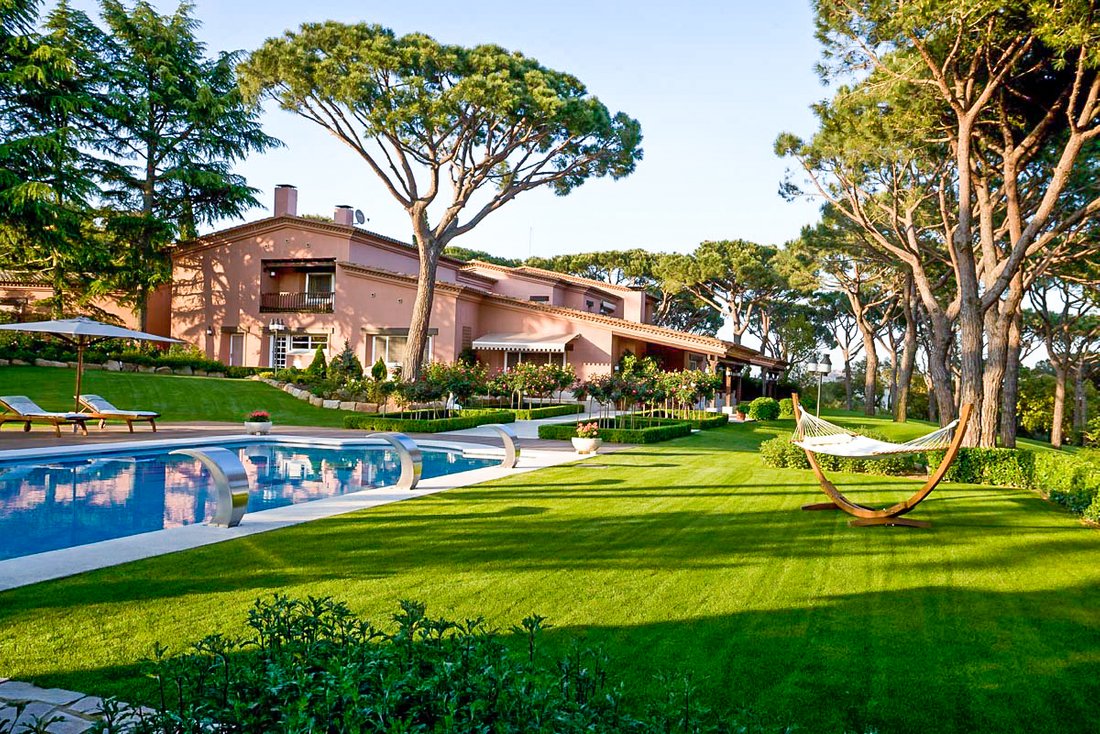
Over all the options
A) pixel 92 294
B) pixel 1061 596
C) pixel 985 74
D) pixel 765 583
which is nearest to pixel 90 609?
pixel 765 583

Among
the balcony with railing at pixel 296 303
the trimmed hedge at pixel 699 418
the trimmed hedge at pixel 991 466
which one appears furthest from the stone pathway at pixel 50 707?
the balcony with railing at pixel 296 303

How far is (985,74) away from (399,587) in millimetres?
14576

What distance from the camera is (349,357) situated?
85.4ft

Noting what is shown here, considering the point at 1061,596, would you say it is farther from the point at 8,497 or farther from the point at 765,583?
the point at 8,497

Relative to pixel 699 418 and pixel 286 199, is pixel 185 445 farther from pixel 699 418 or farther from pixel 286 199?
pixel 286 199

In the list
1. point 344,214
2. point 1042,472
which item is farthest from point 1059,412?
point 344,214

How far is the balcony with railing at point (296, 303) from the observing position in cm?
3138

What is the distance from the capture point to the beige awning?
28.8 metres

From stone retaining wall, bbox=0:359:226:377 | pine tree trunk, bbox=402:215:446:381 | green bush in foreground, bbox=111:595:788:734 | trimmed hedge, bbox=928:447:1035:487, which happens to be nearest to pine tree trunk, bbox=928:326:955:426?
trimmed hedge, bbox=928:447:1035:487

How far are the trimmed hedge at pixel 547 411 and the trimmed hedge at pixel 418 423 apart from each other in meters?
1.40

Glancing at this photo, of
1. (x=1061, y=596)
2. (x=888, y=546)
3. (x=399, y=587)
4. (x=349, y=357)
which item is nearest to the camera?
(x=399, y=587)

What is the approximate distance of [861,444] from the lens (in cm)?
903

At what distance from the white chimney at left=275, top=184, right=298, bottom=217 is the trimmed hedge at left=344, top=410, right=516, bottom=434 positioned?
16216 mm

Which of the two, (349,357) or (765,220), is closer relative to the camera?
(765,220)
